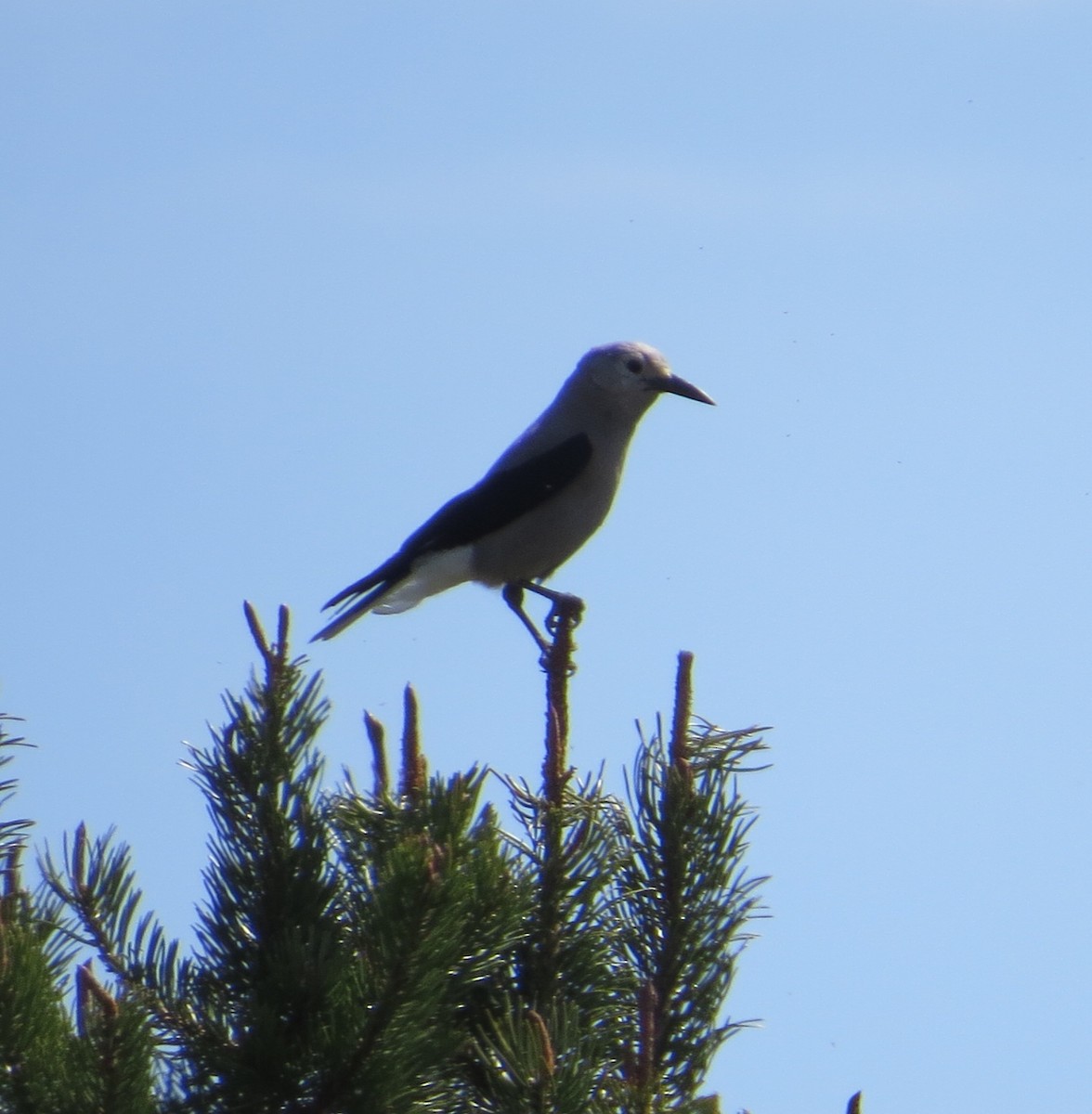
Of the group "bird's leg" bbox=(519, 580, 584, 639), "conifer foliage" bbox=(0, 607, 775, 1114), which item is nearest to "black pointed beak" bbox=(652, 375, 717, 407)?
"bird's leg" bbox=(519, 580, 584, 639)

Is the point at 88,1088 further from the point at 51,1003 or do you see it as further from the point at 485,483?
the point at 485,483

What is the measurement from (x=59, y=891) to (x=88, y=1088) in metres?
0.43

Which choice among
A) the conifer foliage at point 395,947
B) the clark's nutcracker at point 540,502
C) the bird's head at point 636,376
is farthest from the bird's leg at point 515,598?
the conifer foliage at point 395,947

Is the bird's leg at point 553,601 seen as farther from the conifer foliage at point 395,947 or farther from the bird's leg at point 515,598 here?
the conifer foliage at point 395,947

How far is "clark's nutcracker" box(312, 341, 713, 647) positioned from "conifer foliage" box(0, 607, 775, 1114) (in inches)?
145

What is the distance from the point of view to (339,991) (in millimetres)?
1737

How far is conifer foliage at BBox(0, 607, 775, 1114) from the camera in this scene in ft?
5.15

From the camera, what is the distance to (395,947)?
1609 millimetres

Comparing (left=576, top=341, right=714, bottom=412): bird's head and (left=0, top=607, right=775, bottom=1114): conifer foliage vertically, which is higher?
(left=576, top=341, right=714, bottom=412): bird's head

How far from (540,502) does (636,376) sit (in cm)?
79

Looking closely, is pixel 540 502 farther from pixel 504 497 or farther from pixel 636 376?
pixel 636 376

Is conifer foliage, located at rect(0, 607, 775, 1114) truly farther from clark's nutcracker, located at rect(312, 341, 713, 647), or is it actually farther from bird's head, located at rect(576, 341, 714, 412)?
bird's head, located at rect(576, 341, 714, 412)

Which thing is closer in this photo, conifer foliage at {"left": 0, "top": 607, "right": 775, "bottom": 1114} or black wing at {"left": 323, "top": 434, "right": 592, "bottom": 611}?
conifer foliage at {"left": 0, "top": 607, "right": 775, "bottom": 1114}

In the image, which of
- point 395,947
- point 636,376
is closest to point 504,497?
point 636,376
